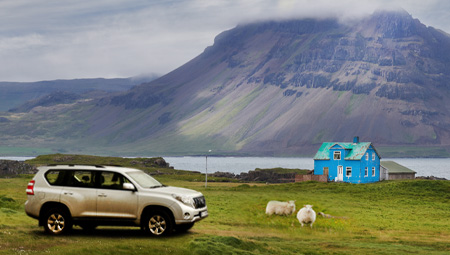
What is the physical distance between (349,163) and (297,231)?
74373 mm

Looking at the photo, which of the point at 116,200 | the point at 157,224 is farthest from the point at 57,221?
the point at 157,224

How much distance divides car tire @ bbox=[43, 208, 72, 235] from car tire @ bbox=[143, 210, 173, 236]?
12.5 feet

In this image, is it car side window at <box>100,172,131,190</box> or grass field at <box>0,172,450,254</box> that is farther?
car side window at <box>100,172,131,190</box>

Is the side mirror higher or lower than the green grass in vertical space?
higher

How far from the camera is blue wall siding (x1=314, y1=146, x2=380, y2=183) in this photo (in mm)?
114125

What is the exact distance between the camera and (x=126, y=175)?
26500 mm

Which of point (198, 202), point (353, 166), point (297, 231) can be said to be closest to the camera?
point (198, 202)

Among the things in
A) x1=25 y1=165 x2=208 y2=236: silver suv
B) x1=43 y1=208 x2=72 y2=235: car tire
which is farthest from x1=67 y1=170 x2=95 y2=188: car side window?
x1=43 y1=208 x2=72 y2=235: car tire

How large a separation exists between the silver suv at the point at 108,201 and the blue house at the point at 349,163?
3587 inches

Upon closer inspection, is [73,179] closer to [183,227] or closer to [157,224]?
[157,224]

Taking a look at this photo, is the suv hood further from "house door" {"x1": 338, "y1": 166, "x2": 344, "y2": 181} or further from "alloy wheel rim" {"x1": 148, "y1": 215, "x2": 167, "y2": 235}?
"house door" {"x1": 338, "y1": 166, "x2": 344, "y2": 181}

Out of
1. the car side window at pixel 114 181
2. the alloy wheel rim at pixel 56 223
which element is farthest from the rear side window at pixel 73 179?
the alloy wheel rim at pixel 56 223

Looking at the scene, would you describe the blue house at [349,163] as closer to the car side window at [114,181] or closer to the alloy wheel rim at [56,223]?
the car side window at [114,181]

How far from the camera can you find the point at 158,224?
85.9ft
